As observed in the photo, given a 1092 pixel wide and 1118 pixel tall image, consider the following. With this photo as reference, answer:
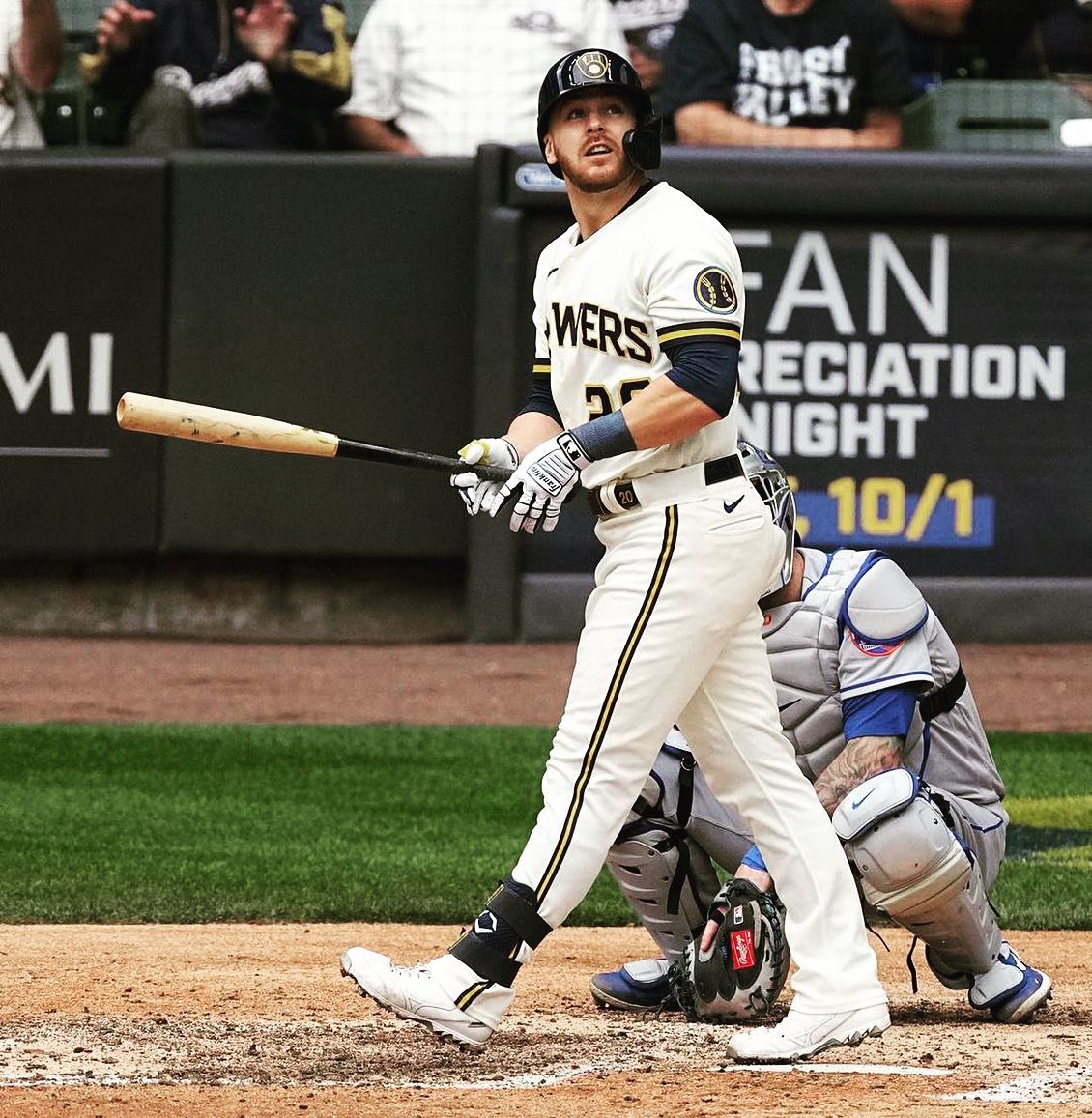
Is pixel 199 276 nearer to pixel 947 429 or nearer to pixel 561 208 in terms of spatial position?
pixel 561 208

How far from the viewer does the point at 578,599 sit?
9469 mm

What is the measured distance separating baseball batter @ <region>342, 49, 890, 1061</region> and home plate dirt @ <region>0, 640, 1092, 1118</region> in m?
0.14

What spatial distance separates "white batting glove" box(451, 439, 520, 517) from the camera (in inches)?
143

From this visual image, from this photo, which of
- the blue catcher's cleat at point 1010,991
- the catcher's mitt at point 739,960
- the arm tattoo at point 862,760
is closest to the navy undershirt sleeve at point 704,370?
the arm tattoo at point 862,760

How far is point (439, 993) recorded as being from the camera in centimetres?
337

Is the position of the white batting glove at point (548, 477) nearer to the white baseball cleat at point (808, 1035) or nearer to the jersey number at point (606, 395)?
the jersey number at point (606, 395)

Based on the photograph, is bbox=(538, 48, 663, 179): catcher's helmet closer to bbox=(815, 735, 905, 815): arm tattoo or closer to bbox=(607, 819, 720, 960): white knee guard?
bbox=(815, 735, 905, 815): arm tattoo

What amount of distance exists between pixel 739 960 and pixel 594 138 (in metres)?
1.47

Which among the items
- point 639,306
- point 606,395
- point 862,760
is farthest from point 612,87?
point 862,760

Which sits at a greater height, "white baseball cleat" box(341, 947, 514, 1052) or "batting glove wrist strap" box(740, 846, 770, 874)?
"batting glove wrist strap" box(740, 846, 770, 874)

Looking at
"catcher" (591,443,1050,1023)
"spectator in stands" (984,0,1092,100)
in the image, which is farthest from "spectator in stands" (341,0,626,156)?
"catcher" (591,443,1050,1023)

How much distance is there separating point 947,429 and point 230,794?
14.0ft

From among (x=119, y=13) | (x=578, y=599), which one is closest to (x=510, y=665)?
(x=578, y=599)

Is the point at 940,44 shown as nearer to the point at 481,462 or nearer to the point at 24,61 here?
the point at 24,61
